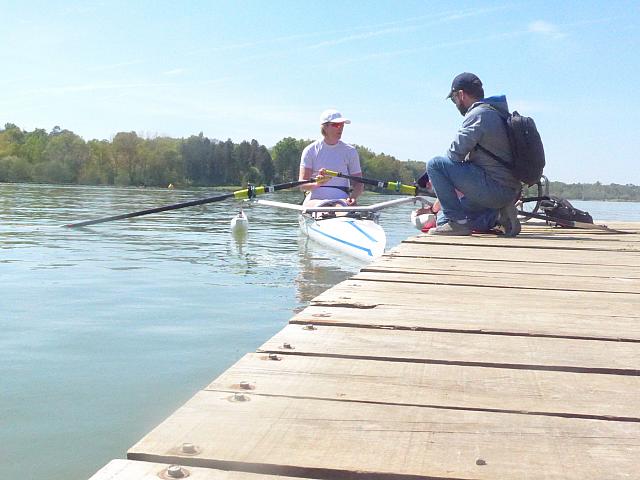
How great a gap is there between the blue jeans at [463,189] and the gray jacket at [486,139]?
0.23 feet

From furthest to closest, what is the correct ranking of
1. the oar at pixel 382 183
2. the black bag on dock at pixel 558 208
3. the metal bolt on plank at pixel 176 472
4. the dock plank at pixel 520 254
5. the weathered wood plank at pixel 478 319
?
the oar at pixel 382 183
the black bag on dock at pixel 558 208
the dock plank at pixel 520 254
the weathered wood plank at pixel 478 319
the metal bolt on plank at pixel 176 472

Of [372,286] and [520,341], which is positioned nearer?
[520,341]

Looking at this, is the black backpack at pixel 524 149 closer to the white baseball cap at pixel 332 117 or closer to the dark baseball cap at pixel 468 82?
the dark baseball cap at pixel 468 82

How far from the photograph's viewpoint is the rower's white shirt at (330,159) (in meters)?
11.7

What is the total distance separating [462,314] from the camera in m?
3.17

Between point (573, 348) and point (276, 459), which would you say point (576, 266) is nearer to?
point (573, 348)

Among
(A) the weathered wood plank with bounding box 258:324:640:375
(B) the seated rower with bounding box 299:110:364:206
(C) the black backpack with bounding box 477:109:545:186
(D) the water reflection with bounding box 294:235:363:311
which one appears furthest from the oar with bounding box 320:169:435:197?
(A) the weathered wood plank with bounding box 258:324:640:375

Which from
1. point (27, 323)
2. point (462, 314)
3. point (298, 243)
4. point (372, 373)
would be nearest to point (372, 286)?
point (462, 314)

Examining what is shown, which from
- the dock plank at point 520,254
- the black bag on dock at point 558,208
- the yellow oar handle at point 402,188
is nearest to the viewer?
the dock plank at point 520,254

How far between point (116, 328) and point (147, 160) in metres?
94.3

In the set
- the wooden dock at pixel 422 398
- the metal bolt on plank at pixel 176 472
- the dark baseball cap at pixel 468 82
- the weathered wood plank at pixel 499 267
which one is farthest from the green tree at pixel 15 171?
the metal bolt on plank at pixel 176 472

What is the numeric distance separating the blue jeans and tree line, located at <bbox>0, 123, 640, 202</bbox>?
7896cm

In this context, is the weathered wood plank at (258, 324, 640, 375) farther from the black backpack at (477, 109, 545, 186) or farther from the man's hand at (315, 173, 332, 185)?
the man's hand at (315, 173, 332, 185)

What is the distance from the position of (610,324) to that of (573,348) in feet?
1.82
